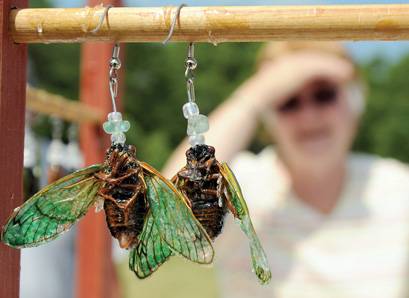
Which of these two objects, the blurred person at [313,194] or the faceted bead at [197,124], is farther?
the blurred person at [313,194]

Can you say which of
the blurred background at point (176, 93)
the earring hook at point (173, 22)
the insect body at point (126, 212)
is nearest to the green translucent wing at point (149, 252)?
the insect body at point (126, 212)

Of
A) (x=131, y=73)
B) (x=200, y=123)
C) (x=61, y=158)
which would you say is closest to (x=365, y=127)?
(x=131, y=73)

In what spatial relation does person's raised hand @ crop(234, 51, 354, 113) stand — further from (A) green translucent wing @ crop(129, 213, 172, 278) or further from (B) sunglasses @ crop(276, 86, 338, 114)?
(A) green translucent wing @ crop(129, 213, 172, 278)

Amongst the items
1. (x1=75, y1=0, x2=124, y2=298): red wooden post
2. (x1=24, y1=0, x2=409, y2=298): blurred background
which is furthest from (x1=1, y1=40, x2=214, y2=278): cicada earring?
(x1=24, y1=0, x2=409, y2=298): blurred background

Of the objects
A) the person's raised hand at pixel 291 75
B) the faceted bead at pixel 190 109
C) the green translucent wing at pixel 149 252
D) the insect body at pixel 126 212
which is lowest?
the green translucent wing at pixel 149 252

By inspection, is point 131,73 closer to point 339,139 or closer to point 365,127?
point 365,127

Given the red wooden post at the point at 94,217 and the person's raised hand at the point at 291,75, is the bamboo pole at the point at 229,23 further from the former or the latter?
the person's raised hand at the point at 291,75

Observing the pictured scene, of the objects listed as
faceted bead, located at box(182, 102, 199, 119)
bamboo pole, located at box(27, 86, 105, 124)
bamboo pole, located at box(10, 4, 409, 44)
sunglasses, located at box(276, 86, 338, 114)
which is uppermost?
sunglasses, located at box(276, 86, 338, 114)

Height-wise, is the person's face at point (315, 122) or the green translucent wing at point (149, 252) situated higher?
the person's face at point (315, 122)
